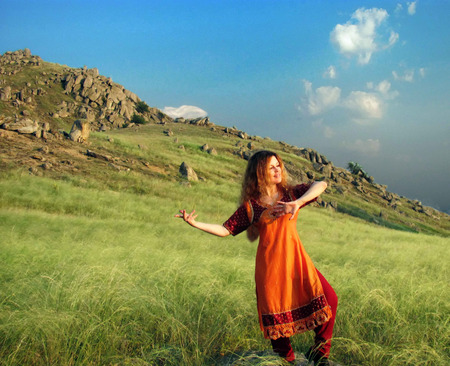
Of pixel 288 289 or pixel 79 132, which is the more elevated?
pixel 79 132

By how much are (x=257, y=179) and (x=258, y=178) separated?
24mm

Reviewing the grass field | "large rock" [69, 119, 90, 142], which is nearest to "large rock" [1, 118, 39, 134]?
"large rock" [69, 119, 90, 142]

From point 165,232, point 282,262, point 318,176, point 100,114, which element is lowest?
point 165,232

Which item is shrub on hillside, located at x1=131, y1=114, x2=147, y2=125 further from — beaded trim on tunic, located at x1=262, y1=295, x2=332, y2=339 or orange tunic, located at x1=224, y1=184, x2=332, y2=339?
beaded trim on tunic, located at x1=262, y1=295, x2=332, y2=339

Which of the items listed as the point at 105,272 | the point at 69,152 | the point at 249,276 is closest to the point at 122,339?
the point at 105,272

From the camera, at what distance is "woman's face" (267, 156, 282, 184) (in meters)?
3.06

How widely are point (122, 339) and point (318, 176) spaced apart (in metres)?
42.6

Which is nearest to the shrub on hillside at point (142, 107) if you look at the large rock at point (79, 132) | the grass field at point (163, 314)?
the large rock at point (79, 132)

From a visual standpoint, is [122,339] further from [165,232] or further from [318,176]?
[318,176]

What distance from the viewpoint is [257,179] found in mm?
3094

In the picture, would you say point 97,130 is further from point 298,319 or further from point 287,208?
point 298,319

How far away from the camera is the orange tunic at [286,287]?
2.65m

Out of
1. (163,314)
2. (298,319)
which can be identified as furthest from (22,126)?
(298,319)

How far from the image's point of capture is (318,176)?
143 feet
